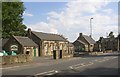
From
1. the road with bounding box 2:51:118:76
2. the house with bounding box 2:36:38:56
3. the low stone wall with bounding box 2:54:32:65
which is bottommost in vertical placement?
the road with bounding box 2:51:118:76

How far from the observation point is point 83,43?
121250mm

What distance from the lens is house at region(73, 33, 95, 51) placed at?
120 meters

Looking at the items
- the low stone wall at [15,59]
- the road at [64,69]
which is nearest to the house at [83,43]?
the low stone wall at [15,59]

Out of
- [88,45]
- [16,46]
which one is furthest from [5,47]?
[88,45]

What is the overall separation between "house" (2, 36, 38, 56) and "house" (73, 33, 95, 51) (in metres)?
54.5

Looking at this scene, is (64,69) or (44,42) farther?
(44,42)

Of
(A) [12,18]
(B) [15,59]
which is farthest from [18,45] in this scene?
(B) [15,59]

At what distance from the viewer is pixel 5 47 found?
65688 mm

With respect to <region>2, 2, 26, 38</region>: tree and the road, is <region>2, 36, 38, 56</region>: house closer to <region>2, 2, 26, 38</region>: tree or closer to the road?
<region>2, 2, 26, 38</region>: tree

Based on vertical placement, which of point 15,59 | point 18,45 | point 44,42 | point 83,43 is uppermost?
point 44,42

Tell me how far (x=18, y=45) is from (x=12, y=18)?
26.7 feet

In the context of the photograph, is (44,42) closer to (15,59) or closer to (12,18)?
(12,18)

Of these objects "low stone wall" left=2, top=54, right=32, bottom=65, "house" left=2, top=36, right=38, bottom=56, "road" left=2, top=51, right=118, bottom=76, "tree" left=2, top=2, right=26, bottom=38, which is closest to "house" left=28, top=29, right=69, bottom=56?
"house" left=2, top=36, right=38, bottom=56

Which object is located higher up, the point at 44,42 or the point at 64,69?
the point at 44,42
